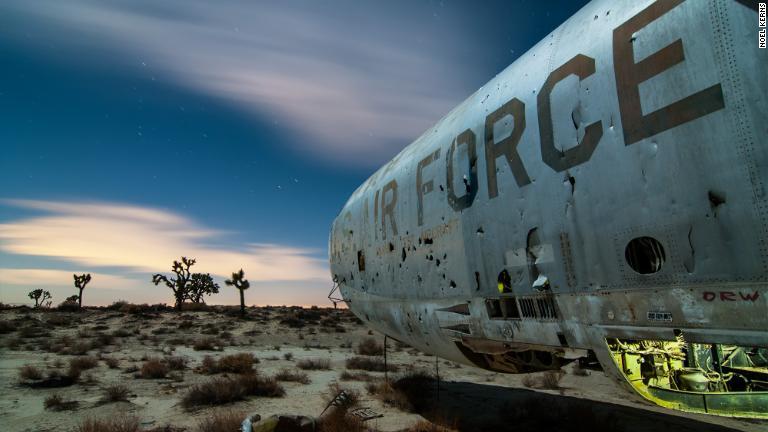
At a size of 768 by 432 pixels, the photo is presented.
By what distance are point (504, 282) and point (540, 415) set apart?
6.70m

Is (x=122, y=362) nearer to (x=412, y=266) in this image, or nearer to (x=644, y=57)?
(x=412, y=266)

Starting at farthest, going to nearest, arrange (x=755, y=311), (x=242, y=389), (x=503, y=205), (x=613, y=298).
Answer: (x=242, y=389), (x=503, y=205), (x=613, y=298), (x=755, y=311)

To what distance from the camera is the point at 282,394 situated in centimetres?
1234

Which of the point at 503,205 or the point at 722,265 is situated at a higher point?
the point at 503,205

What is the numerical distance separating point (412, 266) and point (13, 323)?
124 feet

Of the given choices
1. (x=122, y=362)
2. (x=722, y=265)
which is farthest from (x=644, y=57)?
(x=122, y=362)

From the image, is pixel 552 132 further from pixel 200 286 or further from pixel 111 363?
pixel 200 286

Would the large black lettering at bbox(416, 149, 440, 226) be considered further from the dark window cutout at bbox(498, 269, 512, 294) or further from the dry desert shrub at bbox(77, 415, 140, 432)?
the dry desert shrub at bbox(77, 415, 140, 432)

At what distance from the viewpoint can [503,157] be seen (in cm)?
509

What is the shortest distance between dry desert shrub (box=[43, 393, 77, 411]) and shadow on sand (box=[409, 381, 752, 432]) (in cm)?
962

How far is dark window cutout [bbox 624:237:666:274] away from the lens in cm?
340

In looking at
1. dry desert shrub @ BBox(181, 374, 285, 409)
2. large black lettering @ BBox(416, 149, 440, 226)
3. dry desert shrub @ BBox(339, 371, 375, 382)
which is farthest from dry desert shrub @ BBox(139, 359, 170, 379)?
large black lettering @ BBox(416, 149, 440, 226)

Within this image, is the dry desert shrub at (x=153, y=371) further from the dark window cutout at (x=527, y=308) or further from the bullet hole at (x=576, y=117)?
the bullet hole at (x=576, y=117)

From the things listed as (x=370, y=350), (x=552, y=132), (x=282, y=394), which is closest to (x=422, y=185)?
(x=552, y=132)
